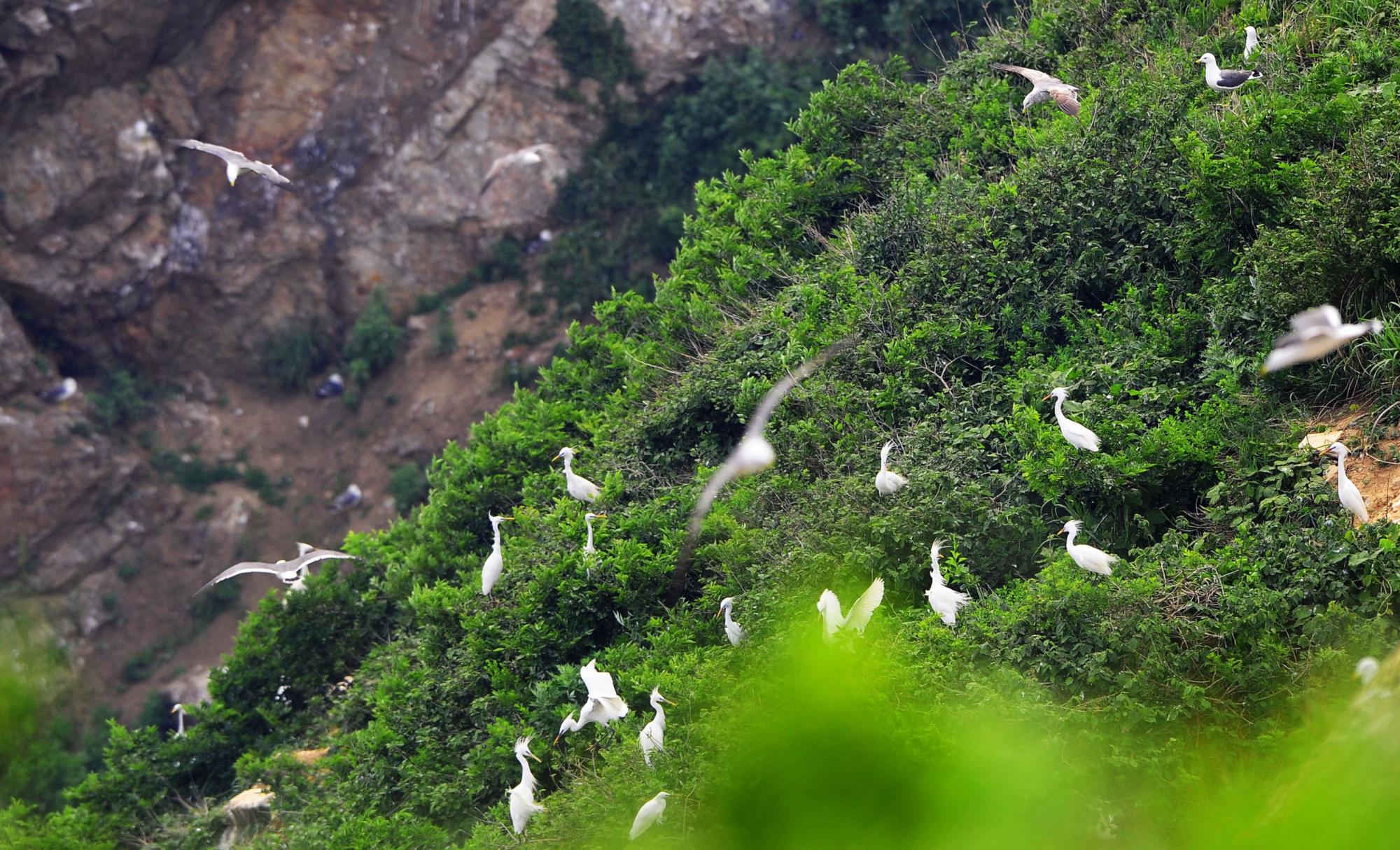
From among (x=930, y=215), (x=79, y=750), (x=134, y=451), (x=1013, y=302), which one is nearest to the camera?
(x=1013, y=302)

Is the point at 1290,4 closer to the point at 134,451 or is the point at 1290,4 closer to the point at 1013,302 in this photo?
the point at 1013,302

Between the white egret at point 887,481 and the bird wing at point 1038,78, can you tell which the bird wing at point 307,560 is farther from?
the bird wing at point 1038,78

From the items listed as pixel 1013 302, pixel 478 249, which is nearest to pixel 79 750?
pixel 478 249

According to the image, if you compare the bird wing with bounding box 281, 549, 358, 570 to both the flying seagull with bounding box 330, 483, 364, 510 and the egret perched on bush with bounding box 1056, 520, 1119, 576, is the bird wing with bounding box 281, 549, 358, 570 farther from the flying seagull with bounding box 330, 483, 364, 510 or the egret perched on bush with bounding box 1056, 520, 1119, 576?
the flying seagull with bounding box 330, 483, 364, 510

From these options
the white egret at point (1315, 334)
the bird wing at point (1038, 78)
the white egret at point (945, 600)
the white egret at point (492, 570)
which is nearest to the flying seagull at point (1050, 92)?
the bird wing at point (1038, 78)

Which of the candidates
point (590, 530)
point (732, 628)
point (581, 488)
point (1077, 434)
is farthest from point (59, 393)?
point (1077, 434)
